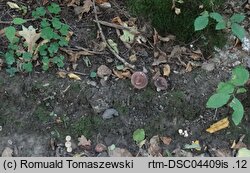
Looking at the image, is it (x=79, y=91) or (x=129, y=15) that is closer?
(x=79, y=91)

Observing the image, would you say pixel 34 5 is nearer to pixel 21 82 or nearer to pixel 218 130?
pixel 21 82

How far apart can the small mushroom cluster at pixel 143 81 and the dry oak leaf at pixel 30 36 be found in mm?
976

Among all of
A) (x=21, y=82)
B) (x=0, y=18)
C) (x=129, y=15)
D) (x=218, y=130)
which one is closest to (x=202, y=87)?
(x=218, y=130)

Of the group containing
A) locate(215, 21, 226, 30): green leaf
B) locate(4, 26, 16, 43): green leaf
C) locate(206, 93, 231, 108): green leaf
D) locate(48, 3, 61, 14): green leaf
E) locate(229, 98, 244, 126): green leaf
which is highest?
locate(48, 3, 61, 14): green leaf

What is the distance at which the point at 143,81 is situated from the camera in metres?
3.86

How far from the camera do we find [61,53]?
402 cm

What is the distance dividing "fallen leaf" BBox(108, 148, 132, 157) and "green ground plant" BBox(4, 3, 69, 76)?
940 mm

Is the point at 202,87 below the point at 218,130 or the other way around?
the other way around

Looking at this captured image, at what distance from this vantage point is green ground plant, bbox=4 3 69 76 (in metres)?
3.90

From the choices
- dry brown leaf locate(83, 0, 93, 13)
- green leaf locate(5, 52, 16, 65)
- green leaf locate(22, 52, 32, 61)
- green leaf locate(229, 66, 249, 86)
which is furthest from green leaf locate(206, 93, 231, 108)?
→ green leaf locate(5, 52, 16, 65)

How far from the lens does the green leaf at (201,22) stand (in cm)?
371

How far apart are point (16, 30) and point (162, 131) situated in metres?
1.69

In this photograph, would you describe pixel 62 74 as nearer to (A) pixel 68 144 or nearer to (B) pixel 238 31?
(A) pixel 68 144

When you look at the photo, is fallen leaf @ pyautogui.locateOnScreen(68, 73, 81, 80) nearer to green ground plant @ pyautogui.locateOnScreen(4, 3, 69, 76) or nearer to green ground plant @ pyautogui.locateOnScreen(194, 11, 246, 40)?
green ground plant @ pyautogui.locateOnScreen(4, 3, 69, 76)
